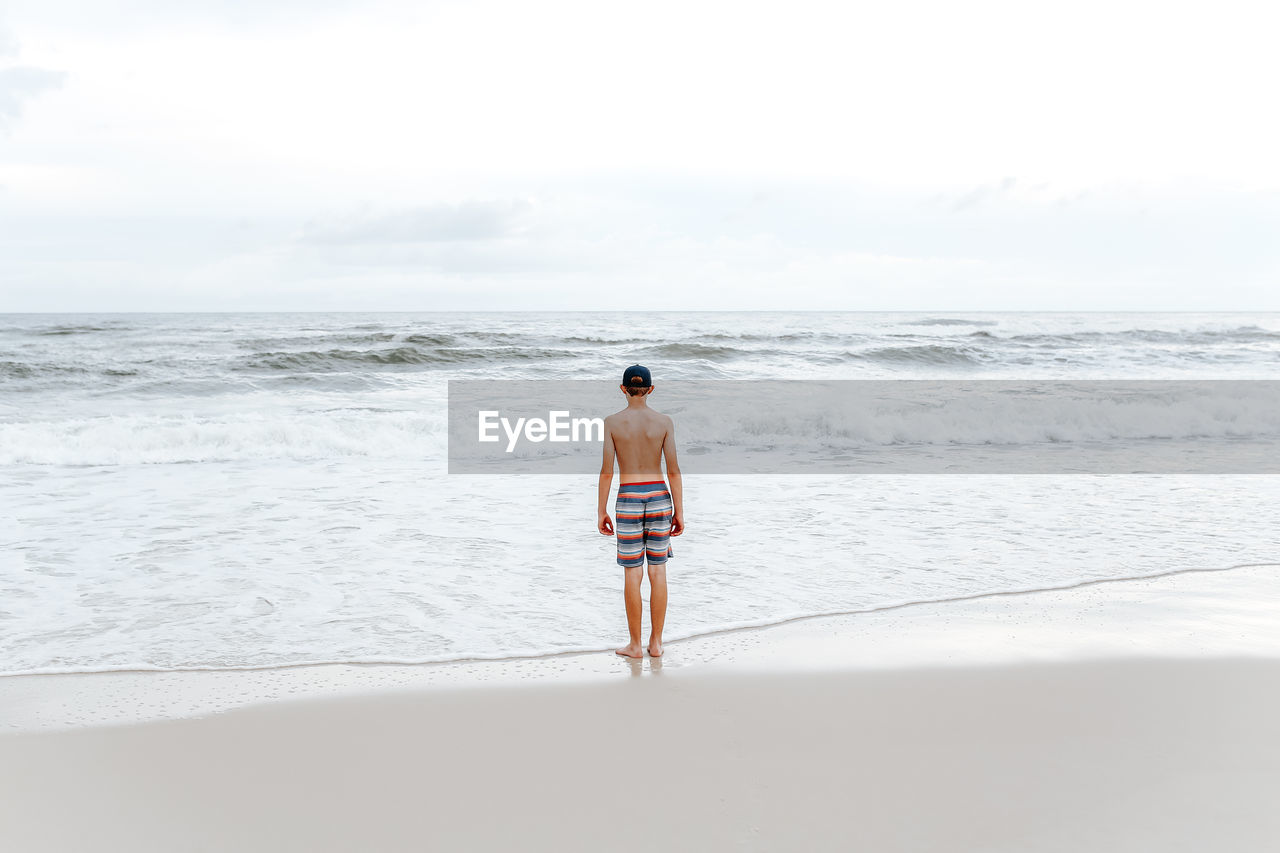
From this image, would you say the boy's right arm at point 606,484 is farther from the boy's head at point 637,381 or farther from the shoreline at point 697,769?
the shoreline at point 697,769

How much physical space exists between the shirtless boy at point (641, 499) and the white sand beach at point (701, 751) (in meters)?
0.34

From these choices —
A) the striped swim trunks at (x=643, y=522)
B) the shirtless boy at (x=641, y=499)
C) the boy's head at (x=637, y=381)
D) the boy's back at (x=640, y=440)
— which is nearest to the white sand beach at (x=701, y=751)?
the shirtless boy at (x=641, y=499)

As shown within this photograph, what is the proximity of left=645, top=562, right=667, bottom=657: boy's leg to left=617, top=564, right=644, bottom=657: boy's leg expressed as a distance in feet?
0.16

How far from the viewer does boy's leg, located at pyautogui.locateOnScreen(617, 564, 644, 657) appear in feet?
15.3

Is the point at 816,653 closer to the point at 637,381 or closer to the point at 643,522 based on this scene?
the point at 643,522

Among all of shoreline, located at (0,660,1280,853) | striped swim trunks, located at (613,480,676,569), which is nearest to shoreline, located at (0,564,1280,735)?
shoreline, located at (0,660,1280,853)

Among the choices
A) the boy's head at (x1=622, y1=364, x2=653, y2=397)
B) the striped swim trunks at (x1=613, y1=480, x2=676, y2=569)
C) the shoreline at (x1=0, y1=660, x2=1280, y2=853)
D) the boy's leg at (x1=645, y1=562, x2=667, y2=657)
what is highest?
the boy's head at (x1=622, y1=364, x2=653, y2=397)

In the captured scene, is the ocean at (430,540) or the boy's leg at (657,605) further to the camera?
the ocean at (430,540)

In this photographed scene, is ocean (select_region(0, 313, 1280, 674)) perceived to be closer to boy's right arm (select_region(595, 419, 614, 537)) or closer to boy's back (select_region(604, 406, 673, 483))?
boy's right arm (select_region(595, 419, 614, 537))

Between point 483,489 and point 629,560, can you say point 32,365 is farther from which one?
point 629,560

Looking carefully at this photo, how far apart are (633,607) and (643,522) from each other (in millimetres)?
445

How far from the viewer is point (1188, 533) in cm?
757

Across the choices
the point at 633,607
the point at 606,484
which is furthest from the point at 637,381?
the point at 633,607

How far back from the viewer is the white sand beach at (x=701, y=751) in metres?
3.06
